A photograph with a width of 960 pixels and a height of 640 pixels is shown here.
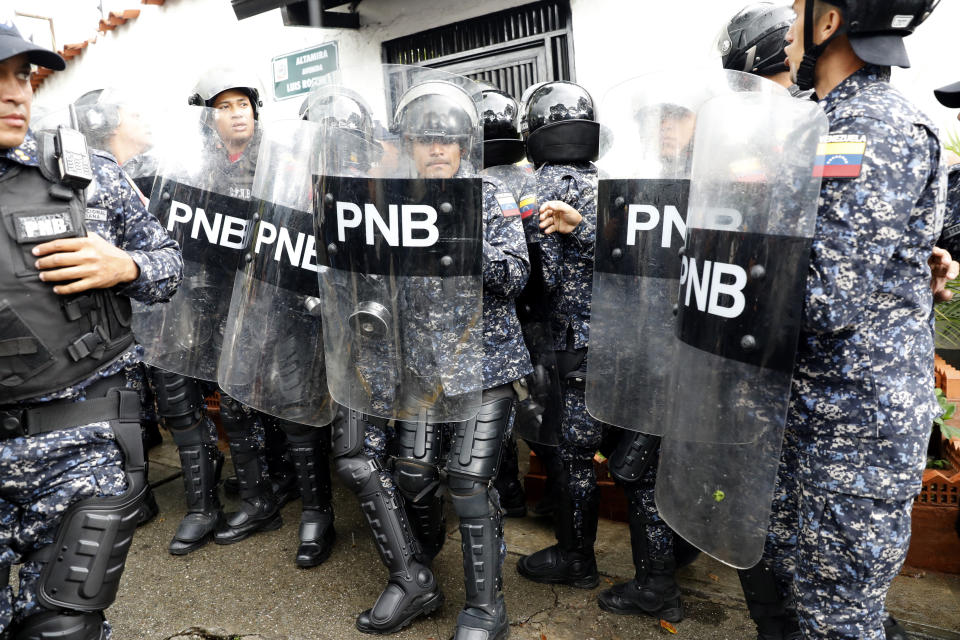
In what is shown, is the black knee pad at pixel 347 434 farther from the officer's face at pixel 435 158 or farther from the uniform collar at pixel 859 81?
the uniform collar at pixel 859 81

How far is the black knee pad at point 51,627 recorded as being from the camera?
1.76 m

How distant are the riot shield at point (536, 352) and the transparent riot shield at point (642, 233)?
1.69 ft

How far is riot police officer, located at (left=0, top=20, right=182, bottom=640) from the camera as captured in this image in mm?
1731

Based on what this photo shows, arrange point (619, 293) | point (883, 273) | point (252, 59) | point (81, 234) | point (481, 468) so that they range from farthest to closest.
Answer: point (252, 59) < point (481, 468) < point (619, 293) < point (81, 234) < point (883, 273)

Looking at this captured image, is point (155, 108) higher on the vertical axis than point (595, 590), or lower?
higher

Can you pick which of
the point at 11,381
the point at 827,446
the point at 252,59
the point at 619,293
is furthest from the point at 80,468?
the point at 252,59

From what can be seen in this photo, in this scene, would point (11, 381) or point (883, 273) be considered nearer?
point (883, 273)

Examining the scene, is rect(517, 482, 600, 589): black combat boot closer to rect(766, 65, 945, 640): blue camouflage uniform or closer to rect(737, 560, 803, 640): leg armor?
rect(737, 560, 803, 640): leg armor

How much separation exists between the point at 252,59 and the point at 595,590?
6640mm

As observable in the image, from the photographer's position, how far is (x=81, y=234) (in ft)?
6.00

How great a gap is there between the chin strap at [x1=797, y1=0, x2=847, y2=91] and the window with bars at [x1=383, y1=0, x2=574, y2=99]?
3.76 metres

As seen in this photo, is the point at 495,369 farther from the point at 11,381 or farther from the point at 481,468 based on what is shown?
the point at 11,381

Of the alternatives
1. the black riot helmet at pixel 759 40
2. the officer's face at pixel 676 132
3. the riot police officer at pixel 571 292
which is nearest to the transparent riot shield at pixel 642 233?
the officer's face at pixel 676 132

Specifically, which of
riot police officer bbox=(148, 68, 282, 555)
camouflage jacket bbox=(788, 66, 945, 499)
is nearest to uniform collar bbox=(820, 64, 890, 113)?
camouflage jacket bbox=(788, 66, 945, 499)
